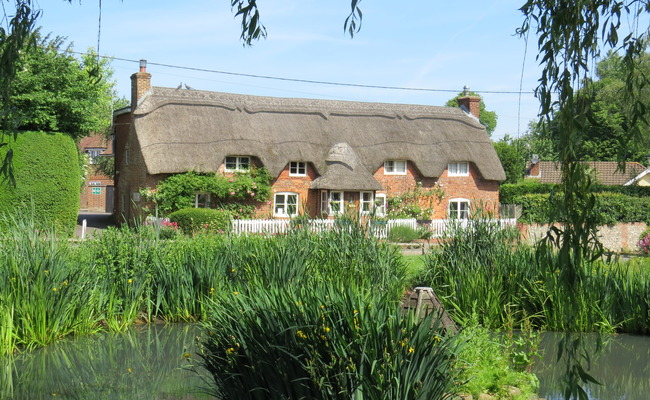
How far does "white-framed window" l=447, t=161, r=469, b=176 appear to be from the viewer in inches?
1304

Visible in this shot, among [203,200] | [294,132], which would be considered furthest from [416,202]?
[203,200]

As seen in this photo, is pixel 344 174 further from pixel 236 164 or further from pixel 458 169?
pixel 458 169

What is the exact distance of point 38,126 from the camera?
941 inches

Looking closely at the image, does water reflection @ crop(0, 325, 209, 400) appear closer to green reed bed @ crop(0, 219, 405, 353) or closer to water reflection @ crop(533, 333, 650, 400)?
green reed bed @ crop(0, 219, 405, 353)

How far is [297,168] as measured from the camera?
99.3 ft

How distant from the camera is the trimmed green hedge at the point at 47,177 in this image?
2281 centimetres

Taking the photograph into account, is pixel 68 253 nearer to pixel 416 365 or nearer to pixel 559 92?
pixel 416 365

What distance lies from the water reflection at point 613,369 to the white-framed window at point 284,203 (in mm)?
20004

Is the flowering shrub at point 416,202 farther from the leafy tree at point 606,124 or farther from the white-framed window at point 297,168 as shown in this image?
the leafy tree at point 606,124

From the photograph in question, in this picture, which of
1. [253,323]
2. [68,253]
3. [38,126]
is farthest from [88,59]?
[253,323]

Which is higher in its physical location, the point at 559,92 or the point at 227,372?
the point at 559,92

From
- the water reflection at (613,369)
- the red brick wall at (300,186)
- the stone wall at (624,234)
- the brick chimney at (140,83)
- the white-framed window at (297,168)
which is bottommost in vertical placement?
the water reflection at (613,369)

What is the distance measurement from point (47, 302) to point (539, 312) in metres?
6.60

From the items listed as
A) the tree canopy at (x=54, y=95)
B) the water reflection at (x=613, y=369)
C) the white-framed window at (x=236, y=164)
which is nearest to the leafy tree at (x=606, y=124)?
the water reflection at (x=613, y=369)
